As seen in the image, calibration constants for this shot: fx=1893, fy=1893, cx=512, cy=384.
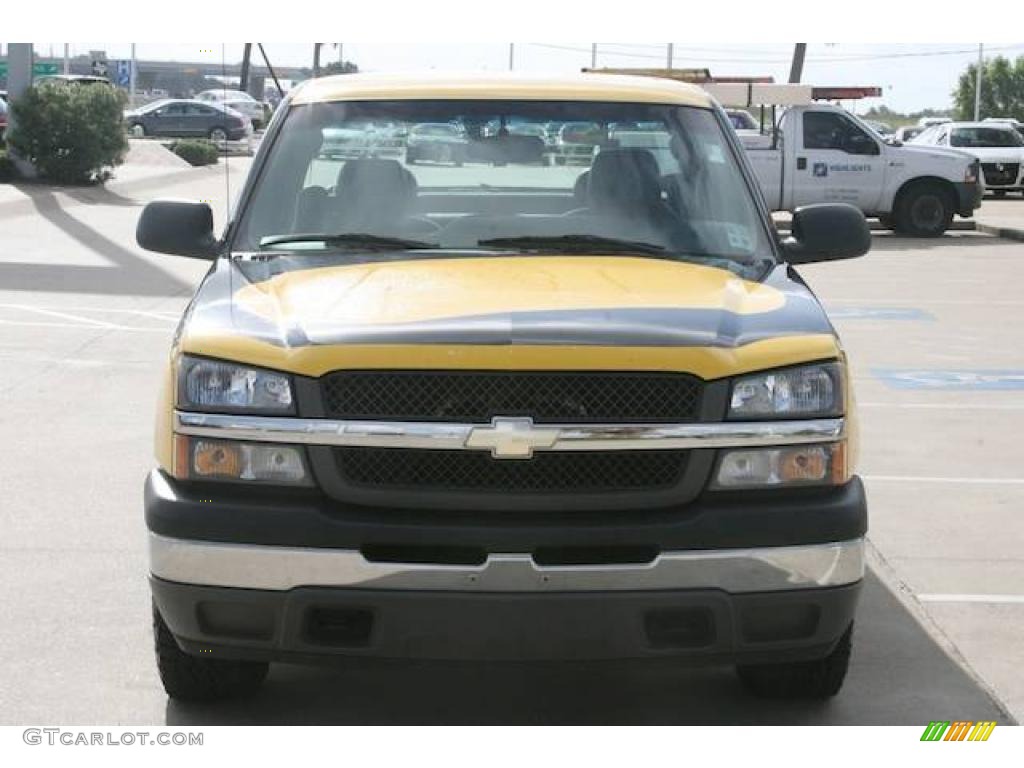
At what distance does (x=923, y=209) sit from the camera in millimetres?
27188

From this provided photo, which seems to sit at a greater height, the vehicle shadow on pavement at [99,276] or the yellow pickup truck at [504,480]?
the yellow pickup truck at [504,480]

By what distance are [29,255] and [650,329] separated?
1671 centimetres

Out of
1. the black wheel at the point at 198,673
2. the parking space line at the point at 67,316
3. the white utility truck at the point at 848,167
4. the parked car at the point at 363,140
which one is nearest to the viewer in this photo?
the black wheel at the point at 198,673

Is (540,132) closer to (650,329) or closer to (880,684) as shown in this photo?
(650,329)

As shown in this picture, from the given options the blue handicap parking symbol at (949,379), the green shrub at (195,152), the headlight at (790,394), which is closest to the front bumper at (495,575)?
the headlight at (790,394)

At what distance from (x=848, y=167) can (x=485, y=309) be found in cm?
2261

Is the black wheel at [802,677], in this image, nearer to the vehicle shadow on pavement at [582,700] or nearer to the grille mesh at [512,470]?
the vehicle shadow on pavement at [582,700]

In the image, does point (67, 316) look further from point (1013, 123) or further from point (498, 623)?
point (1013, 123)

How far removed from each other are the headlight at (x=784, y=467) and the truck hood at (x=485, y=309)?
260 mm

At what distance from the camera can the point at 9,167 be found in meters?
31.7

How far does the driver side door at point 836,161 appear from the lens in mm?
26625

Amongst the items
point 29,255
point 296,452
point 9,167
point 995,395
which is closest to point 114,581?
point 296,452

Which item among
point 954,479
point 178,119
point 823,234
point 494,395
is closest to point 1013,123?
point 178,119
